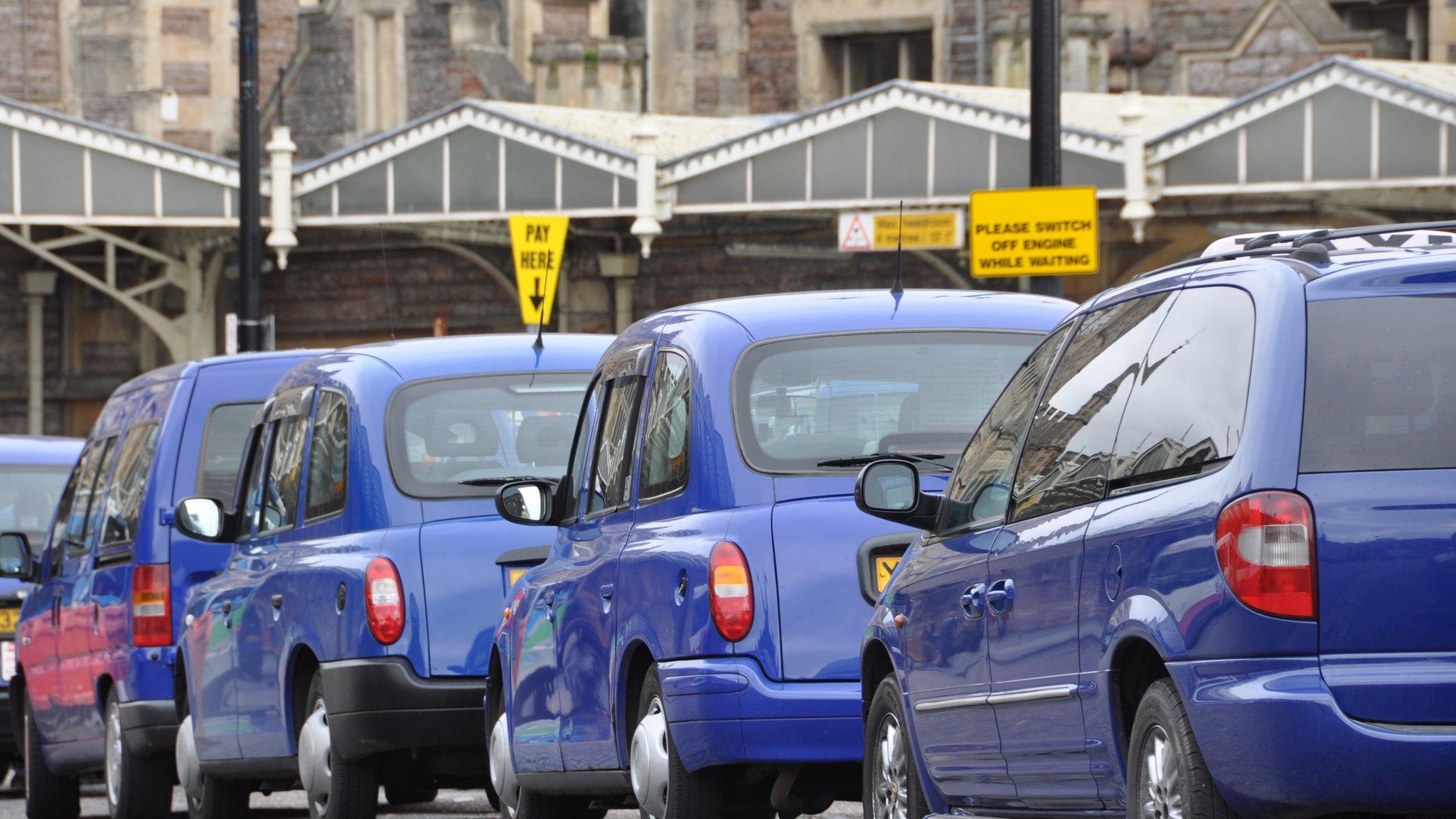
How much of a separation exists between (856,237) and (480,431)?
1591 cm

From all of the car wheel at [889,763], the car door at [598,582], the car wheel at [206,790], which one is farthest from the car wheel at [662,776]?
the car wheel at [206,790]

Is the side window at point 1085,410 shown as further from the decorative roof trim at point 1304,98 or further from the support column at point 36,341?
the support column at point 36,341

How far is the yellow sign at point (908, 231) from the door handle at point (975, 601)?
1898cm

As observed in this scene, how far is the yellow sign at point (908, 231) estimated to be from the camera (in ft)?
84.1

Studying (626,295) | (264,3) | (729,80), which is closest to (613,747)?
(626,295)

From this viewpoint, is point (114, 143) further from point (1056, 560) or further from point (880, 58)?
point (1056, 560)

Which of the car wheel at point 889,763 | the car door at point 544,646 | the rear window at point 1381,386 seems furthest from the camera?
the car door at point 544,646

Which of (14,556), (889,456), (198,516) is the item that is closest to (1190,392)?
(889,456)

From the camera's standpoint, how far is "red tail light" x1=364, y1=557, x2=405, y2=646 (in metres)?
9.28

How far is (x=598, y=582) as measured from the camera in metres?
8.39

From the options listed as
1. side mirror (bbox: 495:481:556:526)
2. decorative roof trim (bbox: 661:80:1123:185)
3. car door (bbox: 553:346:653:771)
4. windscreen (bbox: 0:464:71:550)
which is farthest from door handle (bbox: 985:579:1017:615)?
decorative roof trim (bbox: 661:80:1123:185)

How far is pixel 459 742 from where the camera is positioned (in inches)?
377

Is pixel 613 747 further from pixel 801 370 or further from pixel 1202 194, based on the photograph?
pixel 1202 194

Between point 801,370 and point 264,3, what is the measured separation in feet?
141
